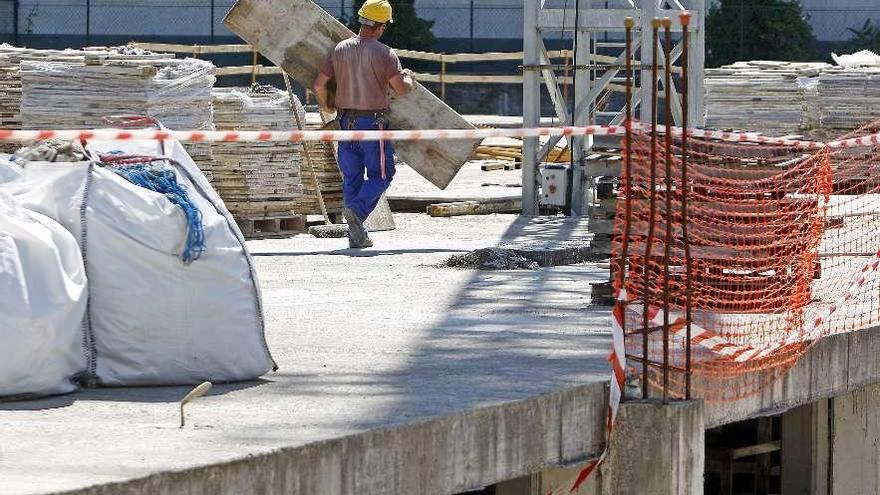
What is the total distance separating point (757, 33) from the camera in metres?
37.9

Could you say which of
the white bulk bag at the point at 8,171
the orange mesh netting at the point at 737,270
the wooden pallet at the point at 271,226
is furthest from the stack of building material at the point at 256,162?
the white bulk bag at the point at 8,171

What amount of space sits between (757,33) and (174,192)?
31.5 m

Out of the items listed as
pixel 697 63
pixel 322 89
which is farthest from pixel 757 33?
pixel 322 89

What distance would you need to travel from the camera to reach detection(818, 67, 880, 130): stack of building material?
23.0 metres

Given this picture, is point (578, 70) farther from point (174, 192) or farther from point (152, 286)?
point (152, 286)

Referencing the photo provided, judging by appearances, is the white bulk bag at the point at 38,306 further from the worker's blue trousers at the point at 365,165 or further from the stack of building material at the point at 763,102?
the stack of building material at the point at 763,102

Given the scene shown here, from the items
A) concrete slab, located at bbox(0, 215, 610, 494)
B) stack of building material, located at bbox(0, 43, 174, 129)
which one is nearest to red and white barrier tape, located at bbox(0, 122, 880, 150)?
concrete slab, located at bbox(0, 215, 610, 494)

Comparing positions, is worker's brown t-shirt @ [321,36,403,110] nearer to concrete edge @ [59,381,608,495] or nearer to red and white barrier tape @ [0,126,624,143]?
red and white barrier tape @ [0,126,624,143]

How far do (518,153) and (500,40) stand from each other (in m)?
16.8

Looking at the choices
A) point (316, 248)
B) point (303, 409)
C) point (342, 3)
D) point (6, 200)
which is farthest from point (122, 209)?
point (342, 3)

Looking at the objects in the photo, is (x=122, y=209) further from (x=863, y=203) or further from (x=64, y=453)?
(x=863, y=203)

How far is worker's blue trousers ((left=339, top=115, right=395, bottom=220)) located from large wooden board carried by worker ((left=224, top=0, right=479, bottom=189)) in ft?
1.60

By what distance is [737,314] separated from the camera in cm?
995

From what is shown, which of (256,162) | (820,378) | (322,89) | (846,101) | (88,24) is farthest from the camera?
(88,24)
